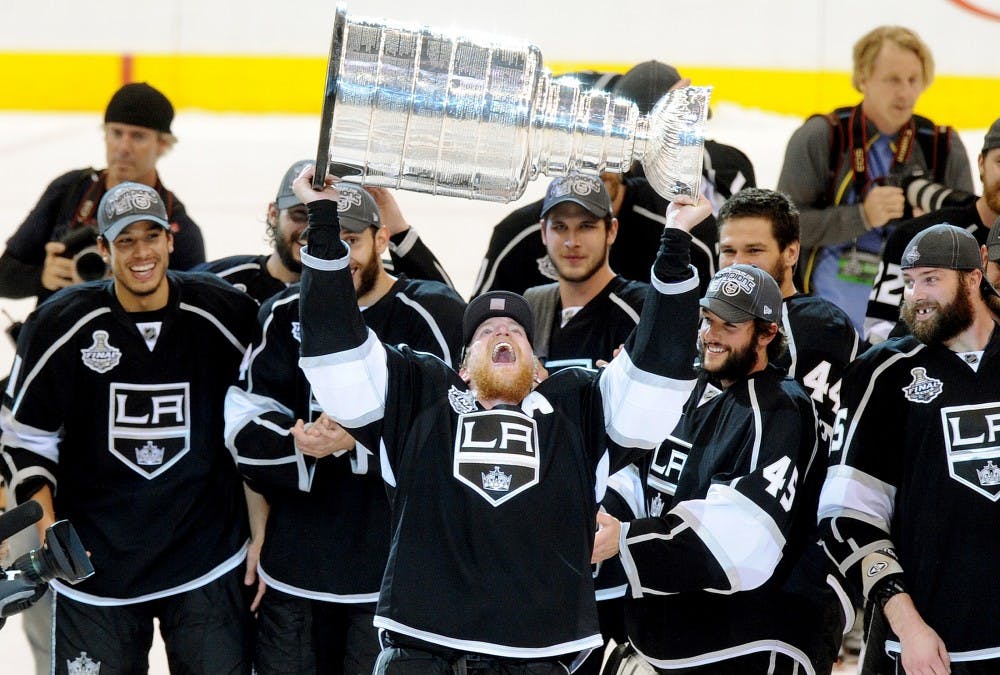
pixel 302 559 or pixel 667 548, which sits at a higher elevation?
pixel 667 548

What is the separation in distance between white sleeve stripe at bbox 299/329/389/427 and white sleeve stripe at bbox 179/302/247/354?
988 mm

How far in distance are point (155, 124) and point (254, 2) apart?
3.86m

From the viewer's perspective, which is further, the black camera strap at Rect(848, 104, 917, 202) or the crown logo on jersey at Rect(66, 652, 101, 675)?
the black camera strap at Rect(848, 104, 917, 202)

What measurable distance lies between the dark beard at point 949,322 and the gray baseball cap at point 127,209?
6.28 feet

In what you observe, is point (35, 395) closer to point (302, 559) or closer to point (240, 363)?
point (240, 363)

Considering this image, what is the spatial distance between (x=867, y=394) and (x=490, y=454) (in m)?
0.89

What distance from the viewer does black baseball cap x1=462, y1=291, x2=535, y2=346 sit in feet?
9.95

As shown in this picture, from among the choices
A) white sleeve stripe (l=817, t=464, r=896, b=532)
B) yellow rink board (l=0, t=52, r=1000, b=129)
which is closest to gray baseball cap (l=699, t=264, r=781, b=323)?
white sleeve stripe (l=817, t=464, r=896, b=532)

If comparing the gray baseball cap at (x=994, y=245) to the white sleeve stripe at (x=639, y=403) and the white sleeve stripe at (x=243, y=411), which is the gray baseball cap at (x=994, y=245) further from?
the white sleeve stripe at (x=243, y=411)

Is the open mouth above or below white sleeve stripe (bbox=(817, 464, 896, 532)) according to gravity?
above

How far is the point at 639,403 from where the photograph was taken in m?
2.70

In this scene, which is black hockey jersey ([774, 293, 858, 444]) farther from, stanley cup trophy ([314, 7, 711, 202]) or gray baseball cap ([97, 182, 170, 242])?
gray baseball cap ([97, 182, 170, 242])

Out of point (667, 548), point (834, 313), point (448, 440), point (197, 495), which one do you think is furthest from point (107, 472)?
point (834, 313)

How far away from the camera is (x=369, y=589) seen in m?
3.44
